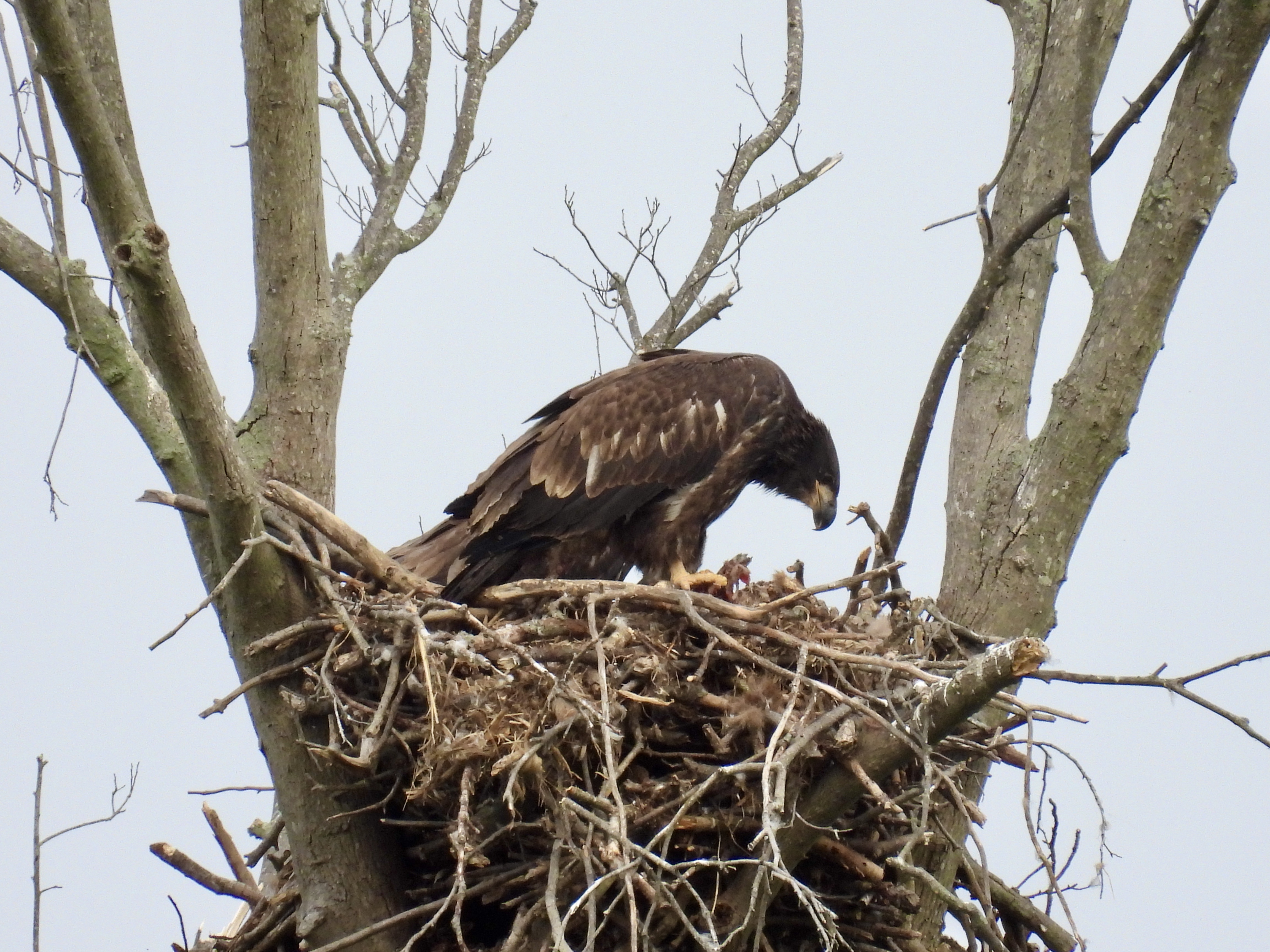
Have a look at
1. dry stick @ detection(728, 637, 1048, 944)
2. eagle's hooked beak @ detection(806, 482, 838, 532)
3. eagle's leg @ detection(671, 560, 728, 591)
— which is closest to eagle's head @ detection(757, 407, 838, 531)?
eagle's hooked beak @ detection(806, 482, 838, 532)

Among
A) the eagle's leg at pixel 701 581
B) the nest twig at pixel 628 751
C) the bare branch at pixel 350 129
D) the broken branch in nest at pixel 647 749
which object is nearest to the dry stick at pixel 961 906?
the broken branch in nest at pixel 647 749

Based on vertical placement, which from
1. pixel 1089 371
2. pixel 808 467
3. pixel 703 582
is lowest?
pixel 703 582

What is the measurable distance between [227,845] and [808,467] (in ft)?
9.65

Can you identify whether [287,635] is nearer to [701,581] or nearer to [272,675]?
[272,675]

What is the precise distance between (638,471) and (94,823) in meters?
2.43

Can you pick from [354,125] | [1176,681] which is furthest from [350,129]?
[1176,681]

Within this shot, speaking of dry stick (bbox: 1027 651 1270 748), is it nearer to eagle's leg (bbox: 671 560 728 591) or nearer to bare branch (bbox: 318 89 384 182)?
eagle's leg (bbox: 671 560 728 591)

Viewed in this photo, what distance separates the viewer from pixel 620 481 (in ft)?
19.3

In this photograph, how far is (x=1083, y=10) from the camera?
516cm

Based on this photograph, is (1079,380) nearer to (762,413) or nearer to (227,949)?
(762,413)

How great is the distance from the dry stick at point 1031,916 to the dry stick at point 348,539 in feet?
6.54

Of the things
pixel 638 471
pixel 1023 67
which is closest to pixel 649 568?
pixel 638 471

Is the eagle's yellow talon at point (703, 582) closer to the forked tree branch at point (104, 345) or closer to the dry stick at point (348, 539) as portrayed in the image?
the dry stick at point (348, 539)

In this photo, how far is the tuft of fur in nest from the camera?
12.8 ft
